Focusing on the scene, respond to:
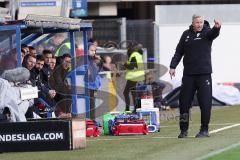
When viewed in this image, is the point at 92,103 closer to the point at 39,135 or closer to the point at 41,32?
the point at 41,32

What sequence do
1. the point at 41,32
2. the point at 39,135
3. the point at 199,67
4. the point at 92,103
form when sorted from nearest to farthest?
the point at 39,135 → the point at 199,67 → the point at 41,32 → the point at 92,103

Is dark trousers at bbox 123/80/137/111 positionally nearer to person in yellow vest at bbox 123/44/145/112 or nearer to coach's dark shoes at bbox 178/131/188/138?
person in yellow vest at bbox 123/44/145/112

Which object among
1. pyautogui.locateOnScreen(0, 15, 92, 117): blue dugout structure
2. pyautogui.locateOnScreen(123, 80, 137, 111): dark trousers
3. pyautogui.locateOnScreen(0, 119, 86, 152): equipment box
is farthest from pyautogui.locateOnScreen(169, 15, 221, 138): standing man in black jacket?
pyautogui.locateOnScreen(123, 80, 137, 111): dark trousers

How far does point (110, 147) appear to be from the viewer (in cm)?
1366

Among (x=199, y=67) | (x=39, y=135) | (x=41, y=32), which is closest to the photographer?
(x=39, y=135)

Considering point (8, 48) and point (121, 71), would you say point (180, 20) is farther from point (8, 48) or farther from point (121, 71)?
point (8, 48)

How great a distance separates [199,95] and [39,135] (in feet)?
10.0

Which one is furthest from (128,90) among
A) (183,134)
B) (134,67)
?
(183,134)

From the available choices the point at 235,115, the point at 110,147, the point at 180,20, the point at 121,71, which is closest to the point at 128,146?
the point at 110,147

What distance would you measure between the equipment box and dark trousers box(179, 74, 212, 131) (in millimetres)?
2464

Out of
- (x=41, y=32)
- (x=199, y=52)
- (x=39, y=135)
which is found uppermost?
(x=41, y=32)

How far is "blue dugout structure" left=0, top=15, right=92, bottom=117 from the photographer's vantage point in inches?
646

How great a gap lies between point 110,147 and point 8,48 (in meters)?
3.84

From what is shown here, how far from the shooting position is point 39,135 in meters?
13.0
